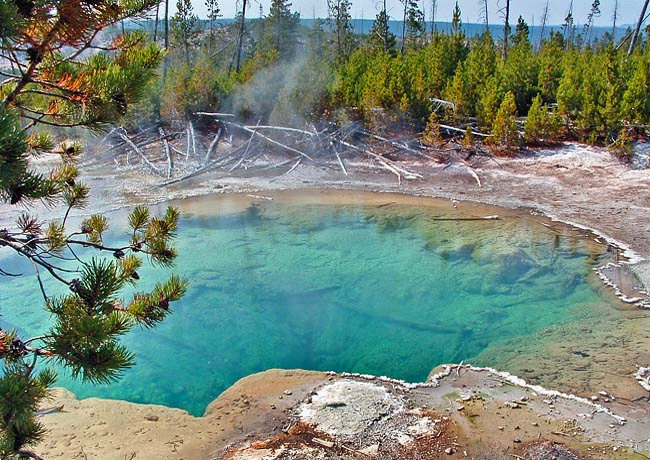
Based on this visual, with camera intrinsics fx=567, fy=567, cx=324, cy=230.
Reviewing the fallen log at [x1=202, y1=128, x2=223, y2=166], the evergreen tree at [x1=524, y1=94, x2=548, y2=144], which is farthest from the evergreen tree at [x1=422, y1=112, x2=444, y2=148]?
the fallen log at [x1=202, y1=128, x2=223, y2=166]

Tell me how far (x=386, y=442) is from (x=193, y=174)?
12166mm

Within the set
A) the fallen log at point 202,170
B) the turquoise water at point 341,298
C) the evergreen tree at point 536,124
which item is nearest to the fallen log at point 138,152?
the fallen log at point 202,170

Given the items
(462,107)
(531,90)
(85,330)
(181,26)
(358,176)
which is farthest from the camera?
(181,26)

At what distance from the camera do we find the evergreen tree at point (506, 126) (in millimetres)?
15180

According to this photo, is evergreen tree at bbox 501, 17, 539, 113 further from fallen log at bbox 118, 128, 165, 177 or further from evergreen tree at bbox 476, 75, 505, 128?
fallen log at bbox 118, 128, 165, 177

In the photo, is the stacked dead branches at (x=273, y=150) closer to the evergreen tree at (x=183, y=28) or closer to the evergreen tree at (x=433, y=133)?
the evergreen tree at (x=433, y=133)

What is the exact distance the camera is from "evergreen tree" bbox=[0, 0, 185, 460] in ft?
7.45

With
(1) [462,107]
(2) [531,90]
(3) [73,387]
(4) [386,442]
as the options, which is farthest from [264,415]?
(2) [531,90]

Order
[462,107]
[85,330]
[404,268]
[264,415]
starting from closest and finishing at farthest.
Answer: [85,330] < [264,415] < [404,268] < [462,107]

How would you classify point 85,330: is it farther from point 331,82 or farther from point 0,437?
point 331,82

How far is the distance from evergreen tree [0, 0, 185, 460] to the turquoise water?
358cm

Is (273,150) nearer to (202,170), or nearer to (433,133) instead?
(202,170)

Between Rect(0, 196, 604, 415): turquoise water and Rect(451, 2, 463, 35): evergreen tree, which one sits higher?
Rect(451, 2, 463, 35): evergreen tree

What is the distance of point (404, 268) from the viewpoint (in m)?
9.72
